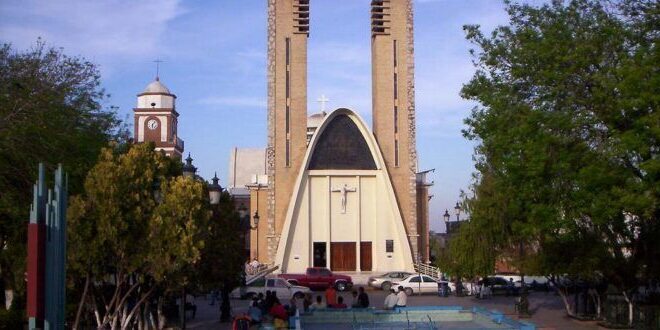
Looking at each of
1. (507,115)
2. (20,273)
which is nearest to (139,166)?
(20,273)

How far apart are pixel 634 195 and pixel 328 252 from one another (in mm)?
36893

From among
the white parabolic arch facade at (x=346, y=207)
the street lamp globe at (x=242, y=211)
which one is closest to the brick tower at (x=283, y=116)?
the white parabolic arch facade at (x=346, y=207)

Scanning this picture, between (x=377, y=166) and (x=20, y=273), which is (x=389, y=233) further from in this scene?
(x=20, y=273)

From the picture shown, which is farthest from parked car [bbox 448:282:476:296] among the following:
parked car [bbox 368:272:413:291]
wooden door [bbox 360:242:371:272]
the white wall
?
the white wall

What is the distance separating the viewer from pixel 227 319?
26109 mm

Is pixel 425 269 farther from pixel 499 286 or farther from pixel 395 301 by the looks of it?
pixel 395 301

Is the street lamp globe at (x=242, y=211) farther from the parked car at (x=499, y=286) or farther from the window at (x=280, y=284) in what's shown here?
the parked car at (x=499, y=286)

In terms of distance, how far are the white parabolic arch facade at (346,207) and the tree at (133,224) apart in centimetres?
3418

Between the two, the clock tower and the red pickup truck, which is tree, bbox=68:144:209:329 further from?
the clock tower

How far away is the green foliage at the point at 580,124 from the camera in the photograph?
16875 millimetres

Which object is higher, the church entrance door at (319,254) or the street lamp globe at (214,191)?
the street lamp globe at (214,191)

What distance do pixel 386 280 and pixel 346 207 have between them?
10085 mm

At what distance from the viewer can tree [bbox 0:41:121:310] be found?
1794 cm

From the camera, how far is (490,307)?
31.8 meters
